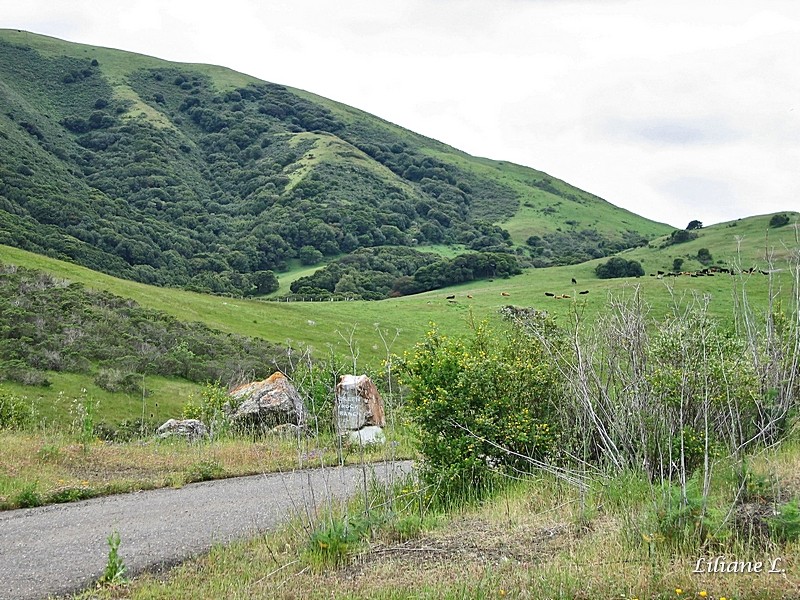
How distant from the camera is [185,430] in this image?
18.6m

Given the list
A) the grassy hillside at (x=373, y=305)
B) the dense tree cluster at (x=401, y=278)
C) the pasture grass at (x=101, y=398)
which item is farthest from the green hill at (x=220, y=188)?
the pasture grass at (x=101, y=398)

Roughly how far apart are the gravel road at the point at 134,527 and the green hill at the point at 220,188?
71.1 m

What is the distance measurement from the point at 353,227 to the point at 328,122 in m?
69.4

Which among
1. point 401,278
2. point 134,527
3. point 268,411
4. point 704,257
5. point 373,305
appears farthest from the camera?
point 401,278

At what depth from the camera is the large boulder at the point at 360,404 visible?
17438 mm

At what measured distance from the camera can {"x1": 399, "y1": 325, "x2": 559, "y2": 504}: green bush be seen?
9680mm

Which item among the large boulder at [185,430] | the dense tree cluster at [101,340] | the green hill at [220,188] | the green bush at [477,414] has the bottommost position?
the large boulder at [185,430]

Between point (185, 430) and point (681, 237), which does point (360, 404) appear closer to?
point (185, 430)

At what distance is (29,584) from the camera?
6.74m

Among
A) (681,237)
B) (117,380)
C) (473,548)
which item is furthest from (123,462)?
(681,237)

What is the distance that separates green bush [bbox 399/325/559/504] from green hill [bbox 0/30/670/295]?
73632mm

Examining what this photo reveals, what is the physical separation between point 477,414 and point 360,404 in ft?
→ 26.3

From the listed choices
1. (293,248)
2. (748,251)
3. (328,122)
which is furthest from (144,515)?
(328,122)

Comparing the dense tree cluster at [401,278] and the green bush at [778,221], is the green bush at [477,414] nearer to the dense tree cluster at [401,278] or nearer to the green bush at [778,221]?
the dense tree cluster at [401,278]
